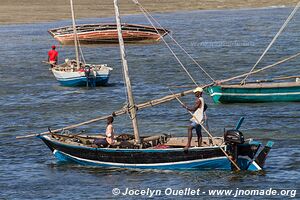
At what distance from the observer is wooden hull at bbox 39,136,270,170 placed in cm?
3038

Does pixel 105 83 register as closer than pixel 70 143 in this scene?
No

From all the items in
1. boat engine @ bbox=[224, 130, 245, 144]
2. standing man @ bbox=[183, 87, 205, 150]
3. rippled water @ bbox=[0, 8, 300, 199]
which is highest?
standing man @ bbox=[183, 87, 205, 150]

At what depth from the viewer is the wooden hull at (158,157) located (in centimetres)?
3038

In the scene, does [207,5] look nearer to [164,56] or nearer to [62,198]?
[164,56]

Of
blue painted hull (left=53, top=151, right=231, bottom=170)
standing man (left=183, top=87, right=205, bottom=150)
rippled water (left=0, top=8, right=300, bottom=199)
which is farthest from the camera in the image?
standing man (left=183, top=87, right=205, bottom=150)

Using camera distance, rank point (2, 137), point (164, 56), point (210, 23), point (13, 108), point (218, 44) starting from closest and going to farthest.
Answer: point (2, 137), point (13, 108), point (164, 56), point (218, 44), point (210, 23)

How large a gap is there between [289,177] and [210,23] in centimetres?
7190

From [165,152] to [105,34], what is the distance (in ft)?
171

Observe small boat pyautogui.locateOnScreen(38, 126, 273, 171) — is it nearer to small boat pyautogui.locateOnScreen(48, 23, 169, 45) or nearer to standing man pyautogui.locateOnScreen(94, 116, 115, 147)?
standing man pyautogui.locateOnScreen(94, 116, 115, 147)

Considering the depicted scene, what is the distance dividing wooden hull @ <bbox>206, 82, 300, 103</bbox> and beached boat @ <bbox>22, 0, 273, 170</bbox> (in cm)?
1413

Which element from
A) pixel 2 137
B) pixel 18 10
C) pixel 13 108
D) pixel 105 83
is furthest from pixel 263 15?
pixel 2 137

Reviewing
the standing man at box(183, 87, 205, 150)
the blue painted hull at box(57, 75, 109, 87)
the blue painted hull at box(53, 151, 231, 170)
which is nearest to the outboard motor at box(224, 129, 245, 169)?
the blue painted hull at box(53, 151, 231, 170)

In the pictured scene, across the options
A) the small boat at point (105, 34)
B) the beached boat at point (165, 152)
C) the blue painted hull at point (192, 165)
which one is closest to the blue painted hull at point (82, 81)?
the beached boat at point (165, 152)

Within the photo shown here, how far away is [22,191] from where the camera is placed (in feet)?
100
